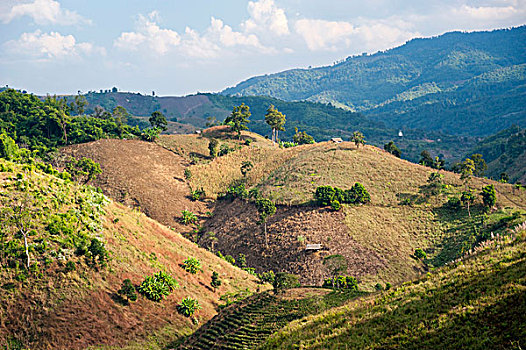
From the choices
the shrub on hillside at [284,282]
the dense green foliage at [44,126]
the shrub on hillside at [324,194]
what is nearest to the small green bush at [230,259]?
the shrub on hillside at [284,282]

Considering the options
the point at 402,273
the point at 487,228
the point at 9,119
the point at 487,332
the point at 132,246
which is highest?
the point at 9,119

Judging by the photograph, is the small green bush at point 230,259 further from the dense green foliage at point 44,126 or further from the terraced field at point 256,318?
the dense green foliage at point 44,126

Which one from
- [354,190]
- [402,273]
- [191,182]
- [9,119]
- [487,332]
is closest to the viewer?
[487,332]

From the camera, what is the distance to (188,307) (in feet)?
112

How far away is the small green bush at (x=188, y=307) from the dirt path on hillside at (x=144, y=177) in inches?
1364

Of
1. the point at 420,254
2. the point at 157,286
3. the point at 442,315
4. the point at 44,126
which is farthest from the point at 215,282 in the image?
the point at 44,126

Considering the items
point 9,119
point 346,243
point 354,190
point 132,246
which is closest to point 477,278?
point 132,246

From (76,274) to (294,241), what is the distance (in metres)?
33.5

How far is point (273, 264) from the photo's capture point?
56.1 metres

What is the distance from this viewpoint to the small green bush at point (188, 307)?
33.9 m

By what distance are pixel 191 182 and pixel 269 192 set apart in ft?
70.2

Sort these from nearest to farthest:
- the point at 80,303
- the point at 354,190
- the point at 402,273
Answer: the point at 80,303
the point at 402,273
the point at 354,190

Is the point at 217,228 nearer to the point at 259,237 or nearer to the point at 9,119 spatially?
the point at 259,237

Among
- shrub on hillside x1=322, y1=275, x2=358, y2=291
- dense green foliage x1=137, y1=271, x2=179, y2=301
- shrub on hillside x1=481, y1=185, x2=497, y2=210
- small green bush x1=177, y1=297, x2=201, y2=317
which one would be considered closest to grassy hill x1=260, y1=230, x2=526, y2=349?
small green bush x1=177, y1=297, x2=201, y2=317
